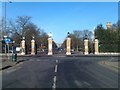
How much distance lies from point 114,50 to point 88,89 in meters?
82.7

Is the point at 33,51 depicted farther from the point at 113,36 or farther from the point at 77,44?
the point at 77,44

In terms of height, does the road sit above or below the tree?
below

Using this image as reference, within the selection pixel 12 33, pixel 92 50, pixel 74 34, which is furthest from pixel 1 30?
pixel 74 34

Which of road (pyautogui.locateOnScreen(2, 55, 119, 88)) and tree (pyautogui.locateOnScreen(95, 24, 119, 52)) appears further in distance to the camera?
tree (pyautogui.locateOnScreen(95, 24, 119, 52))

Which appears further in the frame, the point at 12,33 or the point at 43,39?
the point at 43,39

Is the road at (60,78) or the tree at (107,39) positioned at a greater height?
the tree at (107,39)

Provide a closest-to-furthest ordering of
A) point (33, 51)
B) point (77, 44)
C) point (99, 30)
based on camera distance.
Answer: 1. point (33, 51)
2. point (99, 30)
3. point (77, 44)

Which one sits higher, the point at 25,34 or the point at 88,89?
the point at 25,34

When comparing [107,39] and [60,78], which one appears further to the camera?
[107,39]


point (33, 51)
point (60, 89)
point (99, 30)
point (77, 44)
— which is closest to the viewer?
point (60, 89)

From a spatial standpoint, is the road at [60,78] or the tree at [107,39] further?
the tree at [107,39]

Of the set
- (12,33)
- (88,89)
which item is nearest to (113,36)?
(12,33)

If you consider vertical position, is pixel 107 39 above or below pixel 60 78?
above

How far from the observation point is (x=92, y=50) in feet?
328
